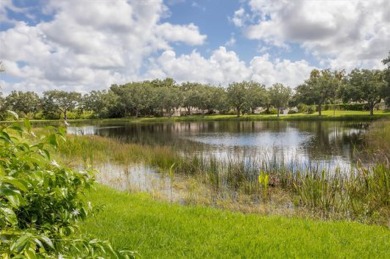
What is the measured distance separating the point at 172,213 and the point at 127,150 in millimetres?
14052

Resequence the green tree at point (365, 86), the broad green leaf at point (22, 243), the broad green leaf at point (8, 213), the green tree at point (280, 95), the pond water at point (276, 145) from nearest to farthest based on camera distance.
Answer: the broad green leaf at point (22, 243) → the broad green leaf at point (8, 213) → the pond water at point (276, 145) → the green tree at point (365, 86) → the green tree at point (280, 95)

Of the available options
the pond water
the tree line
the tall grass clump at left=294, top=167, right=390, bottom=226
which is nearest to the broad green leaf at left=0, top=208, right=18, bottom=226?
the tall grass clump at left=294, top=167, right=390, bottom=226

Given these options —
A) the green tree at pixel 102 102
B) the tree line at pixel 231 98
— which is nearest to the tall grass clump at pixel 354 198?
the tree line at pixel 231 98

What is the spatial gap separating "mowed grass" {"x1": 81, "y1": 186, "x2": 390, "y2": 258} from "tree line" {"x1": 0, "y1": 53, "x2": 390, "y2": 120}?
6740cm

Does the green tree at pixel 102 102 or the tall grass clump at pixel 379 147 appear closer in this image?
the tall grass clump at pixel 379 147

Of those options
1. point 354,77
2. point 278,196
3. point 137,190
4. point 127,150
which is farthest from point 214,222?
point 354,77

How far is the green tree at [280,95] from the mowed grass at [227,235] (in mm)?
78534

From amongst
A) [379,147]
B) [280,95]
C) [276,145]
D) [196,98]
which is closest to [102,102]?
[196,98]

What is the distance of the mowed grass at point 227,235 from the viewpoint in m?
5.57

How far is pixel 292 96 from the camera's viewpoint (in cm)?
8612

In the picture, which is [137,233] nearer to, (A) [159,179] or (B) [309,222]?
(B) [309,222]

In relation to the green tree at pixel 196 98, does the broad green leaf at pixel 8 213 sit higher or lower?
lower

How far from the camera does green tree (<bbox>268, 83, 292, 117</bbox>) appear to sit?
8424cm

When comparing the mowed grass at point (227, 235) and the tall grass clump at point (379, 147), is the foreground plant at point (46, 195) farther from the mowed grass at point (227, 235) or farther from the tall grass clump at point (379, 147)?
the tall grass clump at point (379, 147)
